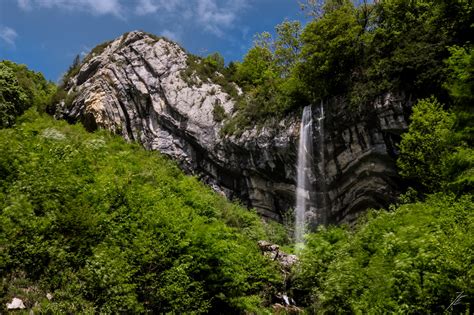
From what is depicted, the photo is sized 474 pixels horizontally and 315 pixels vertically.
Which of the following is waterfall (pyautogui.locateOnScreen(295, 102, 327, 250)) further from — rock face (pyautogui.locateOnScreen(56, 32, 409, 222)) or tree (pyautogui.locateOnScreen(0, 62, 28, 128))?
tree (pyautogui.locateOnScreen(0, 62, 28, 128))

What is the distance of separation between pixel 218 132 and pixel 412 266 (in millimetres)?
26895

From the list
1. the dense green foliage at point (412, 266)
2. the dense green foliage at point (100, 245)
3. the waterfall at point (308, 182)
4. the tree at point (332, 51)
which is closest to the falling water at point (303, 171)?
the waterfall at point (308, 182)

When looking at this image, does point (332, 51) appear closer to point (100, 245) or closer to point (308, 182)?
point (308, 182)

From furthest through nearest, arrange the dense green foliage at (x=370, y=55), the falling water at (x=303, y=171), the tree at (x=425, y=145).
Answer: the falling water at (x=303, y=171)
the dense green foliage at (x=370, y=55)
the tree at (x=425, y=145)

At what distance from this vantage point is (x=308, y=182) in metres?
28.6

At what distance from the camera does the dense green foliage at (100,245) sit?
376 inches

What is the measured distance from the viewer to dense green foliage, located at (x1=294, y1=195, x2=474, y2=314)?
7277mm

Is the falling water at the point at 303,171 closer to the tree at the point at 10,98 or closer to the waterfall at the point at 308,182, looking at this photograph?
the waterfall at the point at 308,182

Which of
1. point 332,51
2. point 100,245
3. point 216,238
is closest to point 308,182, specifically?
point 332,51

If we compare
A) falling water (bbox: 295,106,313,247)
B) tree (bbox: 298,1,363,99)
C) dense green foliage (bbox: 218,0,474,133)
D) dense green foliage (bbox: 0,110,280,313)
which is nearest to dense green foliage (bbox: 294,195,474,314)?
dense green foliage (bbox: 0,110,280,313)

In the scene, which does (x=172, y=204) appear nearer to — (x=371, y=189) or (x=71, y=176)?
(x=71, y=176)

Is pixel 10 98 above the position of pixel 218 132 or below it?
below

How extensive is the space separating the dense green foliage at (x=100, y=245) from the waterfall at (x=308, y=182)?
12593mm

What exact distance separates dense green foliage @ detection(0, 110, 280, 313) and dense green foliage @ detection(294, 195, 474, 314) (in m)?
3.93
